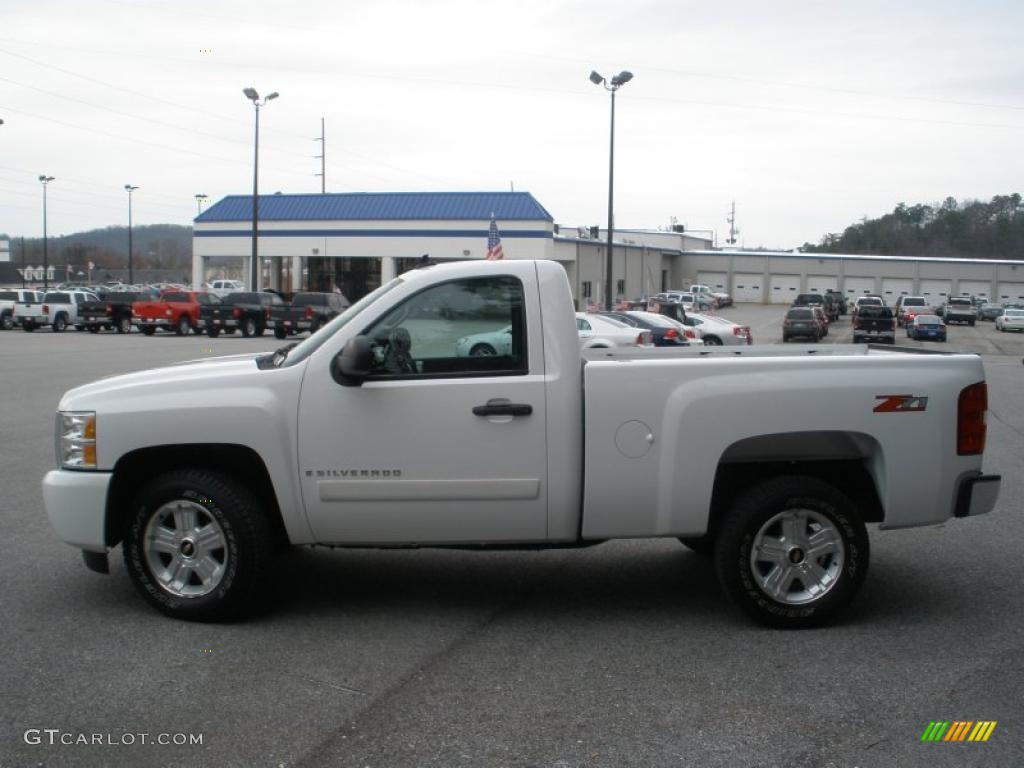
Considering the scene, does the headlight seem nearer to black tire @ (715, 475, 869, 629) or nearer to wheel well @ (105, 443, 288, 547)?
wheel well @ (105, 443, 288, 547)

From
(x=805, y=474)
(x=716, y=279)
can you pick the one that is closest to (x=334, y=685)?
(x=805, y=474)

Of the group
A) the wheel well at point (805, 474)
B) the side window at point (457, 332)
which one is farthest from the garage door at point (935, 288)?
the side window at point (457, 332)

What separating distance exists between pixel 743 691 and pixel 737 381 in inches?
64.9

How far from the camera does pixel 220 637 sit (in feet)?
18.6

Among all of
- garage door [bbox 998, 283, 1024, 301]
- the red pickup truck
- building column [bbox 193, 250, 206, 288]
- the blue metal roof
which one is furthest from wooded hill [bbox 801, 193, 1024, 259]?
the red pickup truck

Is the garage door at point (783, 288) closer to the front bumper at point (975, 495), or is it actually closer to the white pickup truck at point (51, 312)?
the white pickup truck at point (51, 312)

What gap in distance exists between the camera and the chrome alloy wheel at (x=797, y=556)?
19.0 ft

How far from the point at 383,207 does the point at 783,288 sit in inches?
1908

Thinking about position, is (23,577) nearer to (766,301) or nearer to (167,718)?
(167,718)

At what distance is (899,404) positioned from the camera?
5.78 meters

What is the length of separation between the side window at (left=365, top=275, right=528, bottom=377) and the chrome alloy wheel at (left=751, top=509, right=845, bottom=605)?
1.63 m

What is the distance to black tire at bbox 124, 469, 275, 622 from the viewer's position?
18.9ft

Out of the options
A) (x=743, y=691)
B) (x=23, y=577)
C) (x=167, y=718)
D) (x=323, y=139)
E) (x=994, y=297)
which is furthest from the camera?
(x=994, y=297)

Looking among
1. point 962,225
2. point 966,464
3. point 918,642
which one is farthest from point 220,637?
point 962,225
